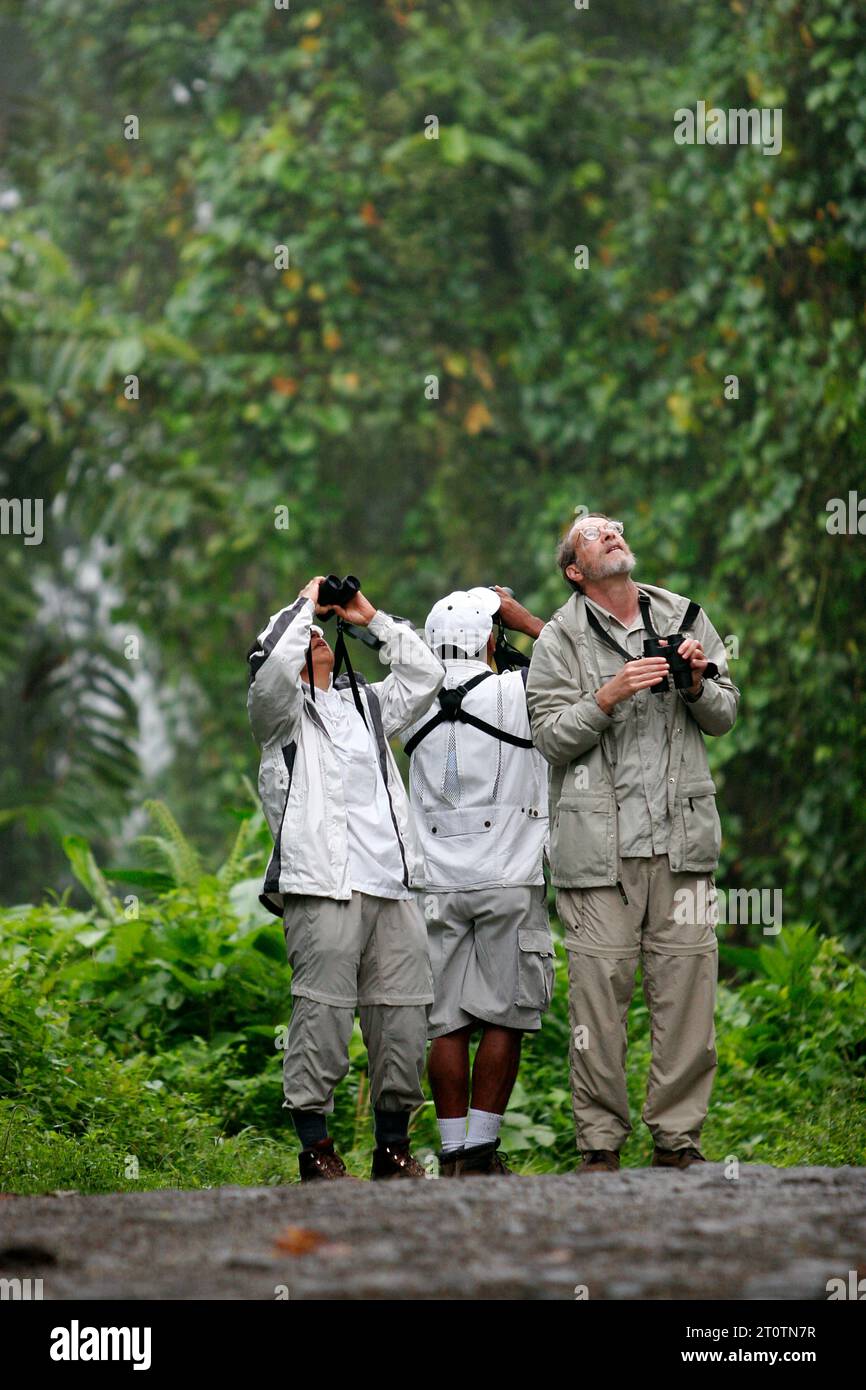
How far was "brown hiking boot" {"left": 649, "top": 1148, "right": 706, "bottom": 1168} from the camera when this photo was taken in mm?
4938

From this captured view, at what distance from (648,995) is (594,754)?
0.74m

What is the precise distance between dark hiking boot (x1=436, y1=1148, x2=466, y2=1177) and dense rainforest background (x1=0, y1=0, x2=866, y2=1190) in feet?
7.84

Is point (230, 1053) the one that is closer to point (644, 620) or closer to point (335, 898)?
point (335, 898)

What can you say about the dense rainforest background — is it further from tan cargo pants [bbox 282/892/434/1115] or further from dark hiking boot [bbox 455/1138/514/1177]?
tan cargo pants [bbox 282/892/434/1115]

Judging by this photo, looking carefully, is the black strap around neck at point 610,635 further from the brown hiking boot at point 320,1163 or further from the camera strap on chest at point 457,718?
the brown hiking boot at point 320,1163

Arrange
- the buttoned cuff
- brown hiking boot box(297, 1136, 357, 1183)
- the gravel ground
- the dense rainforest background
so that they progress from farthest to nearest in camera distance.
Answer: the dense rainforest background
the buttoned cuff
brown hiking boot box(297, 1136, 357, 1183)
the gravel ground

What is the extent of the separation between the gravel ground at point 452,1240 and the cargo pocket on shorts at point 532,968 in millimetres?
1002

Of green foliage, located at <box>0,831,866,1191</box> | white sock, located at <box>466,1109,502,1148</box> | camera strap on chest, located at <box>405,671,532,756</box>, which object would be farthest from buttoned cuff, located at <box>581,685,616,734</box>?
green foliage, located at <box>0,831,866,1191</box>

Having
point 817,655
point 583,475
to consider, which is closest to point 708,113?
point 583,475

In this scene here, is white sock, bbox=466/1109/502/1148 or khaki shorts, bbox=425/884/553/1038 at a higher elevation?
khaki shorts, bbox=425/884/553/1038

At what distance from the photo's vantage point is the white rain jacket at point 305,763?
486 centimetres

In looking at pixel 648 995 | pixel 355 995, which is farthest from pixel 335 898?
pixel 648 995

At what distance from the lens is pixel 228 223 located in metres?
12.6
